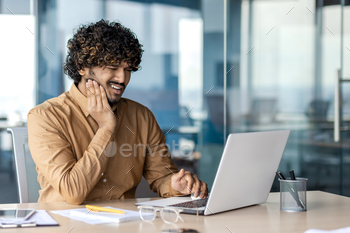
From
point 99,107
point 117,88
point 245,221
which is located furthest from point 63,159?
point 245,221

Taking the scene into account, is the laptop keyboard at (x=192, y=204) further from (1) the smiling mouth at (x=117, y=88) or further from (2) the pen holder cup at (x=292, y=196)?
(1) the smiling mouth at (x=117, y=88)

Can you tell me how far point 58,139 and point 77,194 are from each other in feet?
0.80

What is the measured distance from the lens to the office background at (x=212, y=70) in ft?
8.92

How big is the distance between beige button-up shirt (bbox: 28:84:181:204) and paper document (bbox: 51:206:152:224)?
14 cm

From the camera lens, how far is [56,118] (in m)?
1.50

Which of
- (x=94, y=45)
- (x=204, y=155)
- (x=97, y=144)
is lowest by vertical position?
(x=204, y=155)

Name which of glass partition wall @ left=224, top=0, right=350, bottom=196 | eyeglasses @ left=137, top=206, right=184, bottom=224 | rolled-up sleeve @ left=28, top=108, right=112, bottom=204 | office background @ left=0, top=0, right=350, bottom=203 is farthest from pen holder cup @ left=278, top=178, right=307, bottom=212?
glass partition wall @ left=224, top=0, right=350, bottom=196

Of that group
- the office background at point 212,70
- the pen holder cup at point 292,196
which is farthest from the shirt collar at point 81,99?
the office background at point 212,70

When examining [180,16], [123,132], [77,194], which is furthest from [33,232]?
[180,16]

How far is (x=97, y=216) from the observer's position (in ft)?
3.53

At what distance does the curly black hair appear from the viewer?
1.64m

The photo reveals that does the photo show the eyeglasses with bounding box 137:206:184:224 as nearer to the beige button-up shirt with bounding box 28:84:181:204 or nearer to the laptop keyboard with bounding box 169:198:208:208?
the laptop keyboard with bounding box 169:198:208:208

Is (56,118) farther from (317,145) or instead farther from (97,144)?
(317,145)

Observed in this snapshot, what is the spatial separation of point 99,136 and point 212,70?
1782 millimetres
